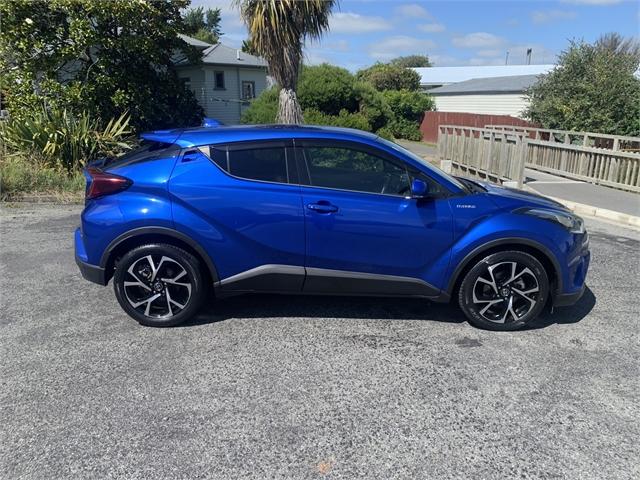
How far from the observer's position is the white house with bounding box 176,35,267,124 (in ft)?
88.3

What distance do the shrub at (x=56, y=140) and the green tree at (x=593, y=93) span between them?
17506 millimetres

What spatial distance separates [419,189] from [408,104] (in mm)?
31908

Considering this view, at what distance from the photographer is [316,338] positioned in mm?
3908

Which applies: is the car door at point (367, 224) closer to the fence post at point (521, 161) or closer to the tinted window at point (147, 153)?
the tinted window at point (147, 153)

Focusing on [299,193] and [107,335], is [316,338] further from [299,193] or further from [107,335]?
[107,335]

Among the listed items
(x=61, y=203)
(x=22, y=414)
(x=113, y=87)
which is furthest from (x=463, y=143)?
(x=22, y=414)

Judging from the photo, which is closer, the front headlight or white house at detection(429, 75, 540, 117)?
the front headlight

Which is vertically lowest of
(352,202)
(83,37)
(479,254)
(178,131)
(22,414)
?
(22,414)

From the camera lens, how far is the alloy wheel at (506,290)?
3.95 metres

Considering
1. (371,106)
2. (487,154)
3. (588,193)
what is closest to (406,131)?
(371,106)

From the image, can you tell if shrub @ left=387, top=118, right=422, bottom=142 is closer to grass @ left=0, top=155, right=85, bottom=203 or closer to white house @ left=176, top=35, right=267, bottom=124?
white house @ left=176, top=35, right=267, bottom=124

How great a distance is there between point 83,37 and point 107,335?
995cm

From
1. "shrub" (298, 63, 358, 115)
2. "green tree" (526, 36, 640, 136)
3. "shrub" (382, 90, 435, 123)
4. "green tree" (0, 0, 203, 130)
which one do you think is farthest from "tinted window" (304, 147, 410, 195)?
"shrub" (382, 90, 435, 123)

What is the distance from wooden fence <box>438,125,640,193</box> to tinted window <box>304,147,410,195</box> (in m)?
7.96
